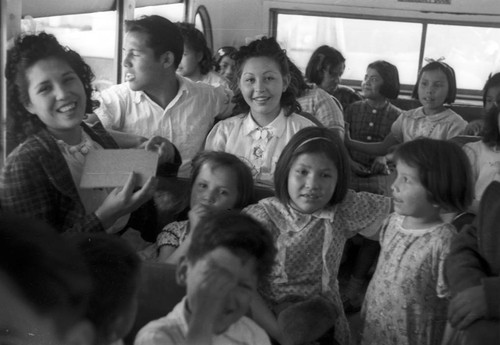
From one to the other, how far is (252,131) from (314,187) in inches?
8.8

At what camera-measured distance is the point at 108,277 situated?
61 cm

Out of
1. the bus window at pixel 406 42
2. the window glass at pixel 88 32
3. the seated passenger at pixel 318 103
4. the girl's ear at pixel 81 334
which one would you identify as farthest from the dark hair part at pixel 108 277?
the seated passenger at pixel 318 103

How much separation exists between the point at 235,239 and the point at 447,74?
0.38 metres

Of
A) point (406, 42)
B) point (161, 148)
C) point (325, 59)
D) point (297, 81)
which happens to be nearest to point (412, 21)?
point (406, 42)

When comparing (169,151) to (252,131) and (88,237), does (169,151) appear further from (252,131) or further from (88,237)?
(88,237)

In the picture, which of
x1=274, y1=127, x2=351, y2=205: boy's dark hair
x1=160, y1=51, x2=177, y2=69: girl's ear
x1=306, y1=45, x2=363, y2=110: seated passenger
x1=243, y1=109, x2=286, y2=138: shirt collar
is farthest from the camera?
x1=160, y1=51, x2=177, y2=69: girl's ear

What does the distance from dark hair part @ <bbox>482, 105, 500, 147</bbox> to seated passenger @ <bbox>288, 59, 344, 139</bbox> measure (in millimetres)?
224

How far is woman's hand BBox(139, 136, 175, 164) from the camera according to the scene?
1019 mm

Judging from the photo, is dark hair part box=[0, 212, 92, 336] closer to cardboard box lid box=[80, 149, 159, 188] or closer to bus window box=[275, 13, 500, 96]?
cardboard box lid box=[80, 149, 159, 188]

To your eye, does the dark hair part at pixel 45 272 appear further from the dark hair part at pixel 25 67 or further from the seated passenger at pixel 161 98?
the seated passenger at pixel 161 98

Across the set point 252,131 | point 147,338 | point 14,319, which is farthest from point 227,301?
point 252,131

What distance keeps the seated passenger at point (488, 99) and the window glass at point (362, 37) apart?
10 cm

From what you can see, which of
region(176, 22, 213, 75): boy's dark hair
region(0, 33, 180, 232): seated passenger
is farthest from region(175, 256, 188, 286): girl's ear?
region(176, 22, 213, 75): boy's dark hair

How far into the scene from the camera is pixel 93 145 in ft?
3.04
